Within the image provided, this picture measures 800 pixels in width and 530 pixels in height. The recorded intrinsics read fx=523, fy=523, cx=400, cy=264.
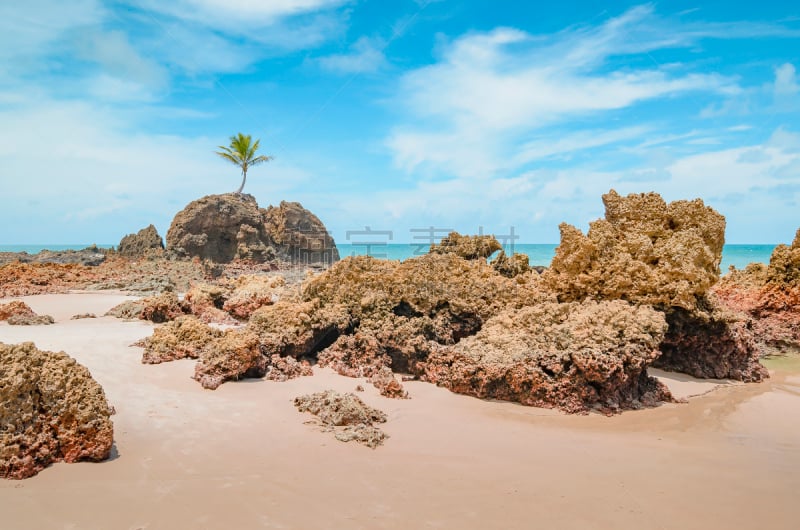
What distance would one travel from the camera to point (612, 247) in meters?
8.57

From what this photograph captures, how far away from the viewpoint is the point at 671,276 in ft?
26.1

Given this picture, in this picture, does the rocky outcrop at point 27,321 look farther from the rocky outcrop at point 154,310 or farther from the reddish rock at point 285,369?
the reddish rock at point 285,369

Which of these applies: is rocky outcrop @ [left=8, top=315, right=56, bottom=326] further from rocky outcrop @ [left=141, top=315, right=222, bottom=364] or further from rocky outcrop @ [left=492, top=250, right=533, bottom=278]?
rocky outcrop @ [left=492, top=250, right=533, bottom=278]

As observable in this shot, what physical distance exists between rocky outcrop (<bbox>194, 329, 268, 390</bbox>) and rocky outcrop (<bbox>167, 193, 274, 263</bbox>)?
1696 cm

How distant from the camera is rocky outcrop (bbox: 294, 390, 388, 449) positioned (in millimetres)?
4949

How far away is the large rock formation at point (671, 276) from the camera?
26.1ft

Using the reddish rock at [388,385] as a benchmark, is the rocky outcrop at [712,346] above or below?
above

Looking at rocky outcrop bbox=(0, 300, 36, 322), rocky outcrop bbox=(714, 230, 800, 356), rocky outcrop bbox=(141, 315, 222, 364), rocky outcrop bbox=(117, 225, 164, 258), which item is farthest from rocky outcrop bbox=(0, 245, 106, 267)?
rocky outcrop bbox=(714, 230, 800, 356)

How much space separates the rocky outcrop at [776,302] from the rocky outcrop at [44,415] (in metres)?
11.2

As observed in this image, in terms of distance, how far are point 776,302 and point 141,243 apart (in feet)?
81.1

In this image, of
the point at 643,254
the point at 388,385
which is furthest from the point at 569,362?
the point at 643,254

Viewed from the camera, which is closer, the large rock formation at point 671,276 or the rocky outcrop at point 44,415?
the rocky outcrop at point 44,415

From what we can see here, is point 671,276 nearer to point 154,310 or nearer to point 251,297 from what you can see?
point 251,297

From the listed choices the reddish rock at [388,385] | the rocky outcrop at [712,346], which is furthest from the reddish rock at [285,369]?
the rocky outcrop at [712,346]
